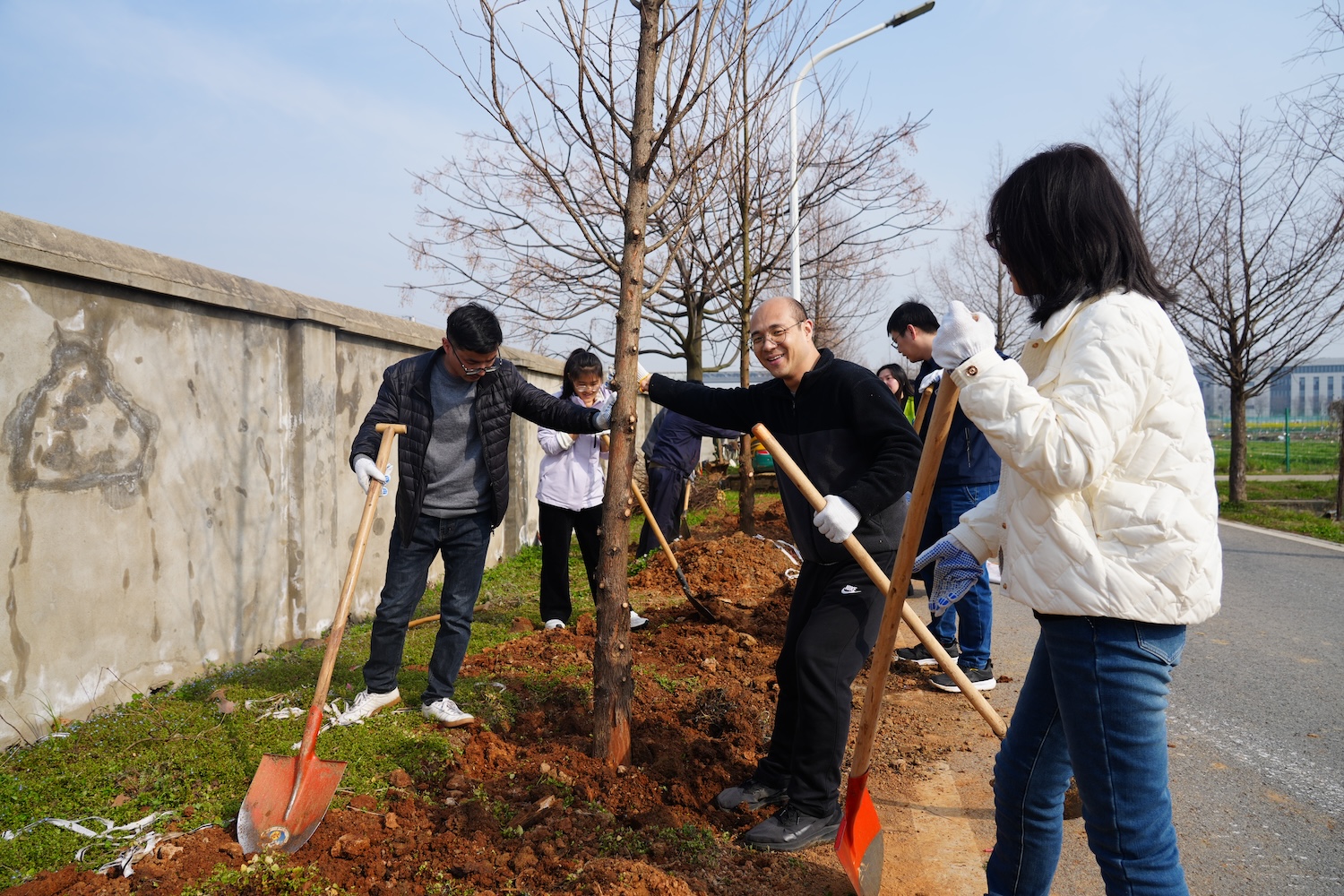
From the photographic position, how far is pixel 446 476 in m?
4.12

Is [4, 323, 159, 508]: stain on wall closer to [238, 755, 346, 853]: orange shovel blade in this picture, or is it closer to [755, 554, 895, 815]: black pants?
[238, 755, 346, 853]: orange shovel blade

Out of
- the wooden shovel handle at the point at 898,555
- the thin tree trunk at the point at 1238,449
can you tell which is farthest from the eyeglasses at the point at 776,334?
the thin tree trunk at the point at 1238,449

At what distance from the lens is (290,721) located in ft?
12.7

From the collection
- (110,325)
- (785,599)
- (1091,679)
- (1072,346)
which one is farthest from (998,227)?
(785,599)

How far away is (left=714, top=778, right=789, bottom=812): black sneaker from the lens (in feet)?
10.4

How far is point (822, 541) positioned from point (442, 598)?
1.92 metres

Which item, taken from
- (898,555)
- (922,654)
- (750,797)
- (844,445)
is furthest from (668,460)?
(898,555)

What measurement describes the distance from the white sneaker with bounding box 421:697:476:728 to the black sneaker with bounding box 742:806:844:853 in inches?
58.3

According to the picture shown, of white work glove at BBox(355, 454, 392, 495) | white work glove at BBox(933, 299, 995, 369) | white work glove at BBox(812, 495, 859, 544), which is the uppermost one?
white work glove at BBox(933, 299, 995, 369)

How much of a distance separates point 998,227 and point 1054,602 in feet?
2.98

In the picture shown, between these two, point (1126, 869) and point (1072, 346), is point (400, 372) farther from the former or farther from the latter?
point (1126, 869)

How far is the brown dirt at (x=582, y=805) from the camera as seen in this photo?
2.62 metres

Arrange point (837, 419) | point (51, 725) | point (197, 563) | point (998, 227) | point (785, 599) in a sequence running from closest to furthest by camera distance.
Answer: point (998, 227)
point (837, 419)
point (51, 725)
point (197, 563)
point (785, 599)

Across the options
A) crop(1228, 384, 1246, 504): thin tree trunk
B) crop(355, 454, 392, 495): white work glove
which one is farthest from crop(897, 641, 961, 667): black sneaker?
crop(1228, 384, 1246, 504): thin tree trunk
